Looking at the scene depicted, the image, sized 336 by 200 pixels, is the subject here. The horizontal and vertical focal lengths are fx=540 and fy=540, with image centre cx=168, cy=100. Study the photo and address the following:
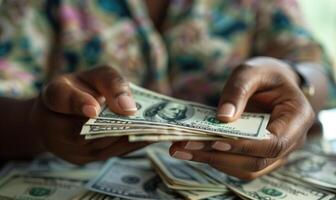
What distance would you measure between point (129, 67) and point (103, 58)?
60mm

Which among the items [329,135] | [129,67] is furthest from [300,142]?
[129,67]

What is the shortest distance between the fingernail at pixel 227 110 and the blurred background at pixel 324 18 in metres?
1.25

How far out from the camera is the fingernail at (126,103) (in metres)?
0.75

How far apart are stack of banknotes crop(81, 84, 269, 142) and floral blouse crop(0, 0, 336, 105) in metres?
0.39

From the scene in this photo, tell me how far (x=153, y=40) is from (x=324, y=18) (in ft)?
3.16

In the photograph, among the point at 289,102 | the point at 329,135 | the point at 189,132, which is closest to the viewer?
the point at 189,132

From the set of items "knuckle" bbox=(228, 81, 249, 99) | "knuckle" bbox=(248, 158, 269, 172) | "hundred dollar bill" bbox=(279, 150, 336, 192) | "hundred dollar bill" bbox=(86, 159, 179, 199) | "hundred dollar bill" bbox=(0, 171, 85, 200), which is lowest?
→ "hundred dollar bill" bbox=(0, 171, 85, 200)

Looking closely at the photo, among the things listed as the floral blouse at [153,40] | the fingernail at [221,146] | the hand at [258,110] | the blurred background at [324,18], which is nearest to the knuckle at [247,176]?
the hand at [258,110]

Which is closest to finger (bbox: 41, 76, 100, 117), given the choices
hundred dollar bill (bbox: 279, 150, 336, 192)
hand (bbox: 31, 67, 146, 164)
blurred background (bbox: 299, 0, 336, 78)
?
hand (bbox: 31, 67, 146, 164)

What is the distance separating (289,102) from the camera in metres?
0.81

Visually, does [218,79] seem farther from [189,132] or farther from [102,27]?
[189,132]

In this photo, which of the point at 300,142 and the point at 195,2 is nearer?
the point at 300,142

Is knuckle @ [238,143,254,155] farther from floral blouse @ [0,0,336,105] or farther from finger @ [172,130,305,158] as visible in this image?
floral blouse @ [0,0,336,105]

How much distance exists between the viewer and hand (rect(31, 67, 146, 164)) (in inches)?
29.9
